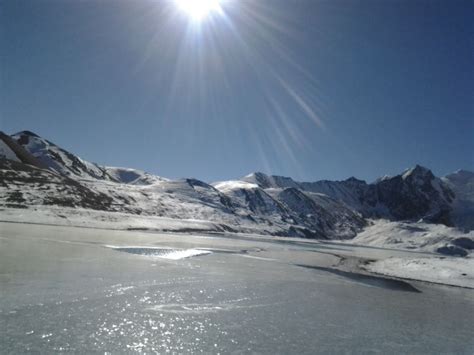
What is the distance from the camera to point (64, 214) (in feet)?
266

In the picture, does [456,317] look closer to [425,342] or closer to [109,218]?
[425,342]

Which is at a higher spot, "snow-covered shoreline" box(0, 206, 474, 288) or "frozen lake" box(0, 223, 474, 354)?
"snow-covered shoreline" box(0, 206, 474, 288)

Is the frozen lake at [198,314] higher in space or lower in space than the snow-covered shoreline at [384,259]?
lower

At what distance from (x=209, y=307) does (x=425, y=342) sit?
8887 millimetres

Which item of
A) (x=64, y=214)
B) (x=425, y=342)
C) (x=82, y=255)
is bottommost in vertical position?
(x=425, y=342)

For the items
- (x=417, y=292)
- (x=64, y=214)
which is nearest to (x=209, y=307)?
(x=417, y=292)

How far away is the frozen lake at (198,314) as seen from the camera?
1099 cm

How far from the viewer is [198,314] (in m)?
14.5

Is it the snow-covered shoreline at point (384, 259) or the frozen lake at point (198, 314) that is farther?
the snow-covered shoreline at point (384, 259)

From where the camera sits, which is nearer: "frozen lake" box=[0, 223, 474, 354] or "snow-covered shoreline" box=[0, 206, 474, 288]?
"frozen lake" box=[0, 223, 474, 354]

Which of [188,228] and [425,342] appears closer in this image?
[425,342]

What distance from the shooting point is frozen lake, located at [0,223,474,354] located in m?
11.0

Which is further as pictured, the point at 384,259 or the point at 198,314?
the point at 384,259

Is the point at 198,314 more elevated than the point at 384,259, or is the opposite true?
the point at 384,259
